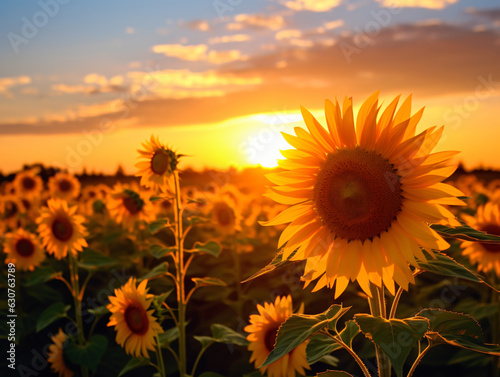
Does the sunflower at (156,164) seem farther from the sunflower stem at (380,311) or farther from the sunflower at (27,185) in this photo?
the sunflower at (27,185)

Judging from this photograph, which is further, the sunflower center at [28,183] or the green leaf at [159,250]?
the sunflower center at [28,183]

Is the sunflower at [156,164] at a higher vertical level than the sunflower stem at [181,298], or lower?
higher

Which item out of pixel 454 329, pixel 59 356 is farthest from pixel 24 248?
pixel 454 329

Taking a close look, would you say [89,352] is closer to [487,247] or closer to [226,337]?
[226,337]

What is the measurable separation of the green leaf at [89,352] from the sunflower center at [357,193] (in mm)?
2671

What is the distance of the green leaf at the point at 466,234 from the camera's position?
1.63 metres

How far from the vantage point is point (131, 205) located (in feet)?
17.6

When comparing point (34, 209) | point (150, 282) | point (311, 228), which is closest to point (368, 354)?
point (311, 228)

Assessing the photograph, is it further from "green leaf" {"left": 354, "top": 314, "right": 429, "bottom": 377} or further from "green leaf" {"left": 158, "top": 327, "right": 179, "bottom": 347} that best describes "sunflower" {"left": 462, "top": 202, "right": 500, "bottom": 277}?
"green leaf" {"left": 354, "top": 314, "right": 429, "bottom": 377}

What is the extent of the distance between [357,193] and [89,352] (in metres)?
2.88

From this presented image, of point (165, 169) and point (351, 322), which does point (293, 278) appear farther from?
point (351, 322)

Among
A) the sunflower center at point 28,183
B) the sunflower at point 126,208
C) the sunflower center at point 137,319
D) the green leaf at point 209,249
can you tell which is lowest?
the sunflower center at point 137,319

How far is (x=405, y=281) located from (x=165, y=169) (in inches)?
82.7

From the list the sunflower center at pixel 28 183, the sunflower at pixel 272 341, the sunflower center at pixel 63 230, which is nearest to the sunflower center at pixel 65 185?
the sunflower center at pixel 28 183
